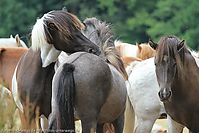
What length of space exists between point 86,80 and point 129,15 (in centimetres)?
1939

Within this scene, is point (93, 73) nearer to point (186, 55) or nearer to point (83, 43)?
point (83, 43)

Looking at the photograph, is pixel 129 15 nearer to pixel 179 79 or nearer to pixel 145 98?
pixel 145 98

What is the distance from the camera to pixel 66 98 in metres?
2.66

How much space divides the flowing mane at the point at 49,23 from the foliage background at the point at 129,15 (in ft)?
41.8

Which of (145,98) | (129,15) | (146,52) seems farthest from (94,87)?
(129,15)

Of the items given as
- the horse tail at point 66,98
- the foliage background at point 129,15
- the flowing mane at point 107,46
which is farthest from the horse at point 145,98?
the foliage background at point 129,15

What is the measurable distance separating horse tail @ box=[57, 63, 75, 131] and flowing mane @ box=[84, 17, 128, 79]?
0.96 meters

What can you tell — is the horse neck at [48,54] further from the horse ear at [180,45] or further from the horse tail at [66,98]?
the horse ear at [180,45]

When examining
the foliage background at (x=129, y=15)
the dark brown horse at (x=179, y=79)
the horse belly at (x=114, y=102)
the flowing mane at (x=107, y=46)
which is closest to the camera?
the horse belly at (x=114, y=102)

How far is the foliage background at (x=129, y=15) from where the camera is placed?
17078mm

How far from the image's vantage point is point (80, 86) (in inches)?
108

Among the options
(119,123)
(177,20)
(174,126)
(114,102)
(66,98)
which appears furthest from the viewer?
(177,20)

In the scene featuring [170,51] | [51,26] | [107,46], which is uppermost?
[51,26]

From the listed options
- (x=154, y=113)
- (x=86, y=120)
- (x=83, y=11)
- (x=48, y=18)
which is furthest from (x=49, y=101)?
(x=83, y=11)
